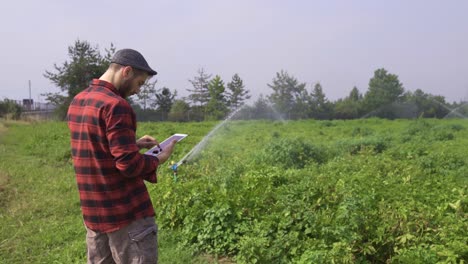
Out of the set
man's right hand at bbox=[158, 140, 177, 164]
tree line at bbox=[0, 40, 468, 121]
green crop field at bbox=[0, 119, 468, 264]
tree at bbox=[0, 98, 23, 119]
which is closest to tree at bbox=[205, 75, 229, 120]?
tree line at bbox=[0, 40, 468, 121]

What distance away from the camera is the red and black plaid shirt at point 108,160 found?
2461mm

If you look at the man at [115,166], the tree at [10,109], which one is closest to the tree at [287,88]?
the tree at [10,109]

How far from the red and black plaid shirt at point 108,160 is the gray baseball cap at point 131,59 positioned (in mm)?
162

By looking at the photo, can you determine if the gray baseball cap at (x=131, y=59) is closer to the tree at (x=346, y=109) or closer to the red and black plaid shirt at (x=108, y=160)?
the red and black plaid shirt at (x=108, y=160)

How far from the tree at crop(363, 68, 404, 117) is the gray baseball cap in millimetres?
40903

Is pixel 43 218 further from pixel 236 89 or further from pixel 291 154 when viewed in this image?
pixel 236 89

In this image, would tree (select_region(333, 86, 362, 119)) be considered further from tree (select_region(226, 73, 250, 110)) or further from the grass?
the grass

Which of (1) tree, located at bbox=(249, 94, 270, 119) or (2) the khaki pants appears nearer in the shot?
(2) the khaki pants

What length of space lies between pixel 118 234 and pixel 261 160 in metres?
6.69

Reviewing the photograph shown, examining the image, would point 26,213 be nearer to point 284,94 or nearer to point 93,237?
point 93,237

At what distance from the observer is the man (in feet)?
8.20

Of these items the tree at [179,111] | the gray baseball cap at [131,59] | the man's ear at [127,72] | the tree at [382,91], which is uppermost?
the tree at [382,91]

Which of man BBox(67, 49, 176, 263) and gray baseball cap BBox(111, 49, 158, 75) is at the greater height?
gray baseball cap BBox(111, 49, 158, 75)

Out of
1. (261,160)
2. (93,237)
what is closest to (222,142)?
(261,160)
